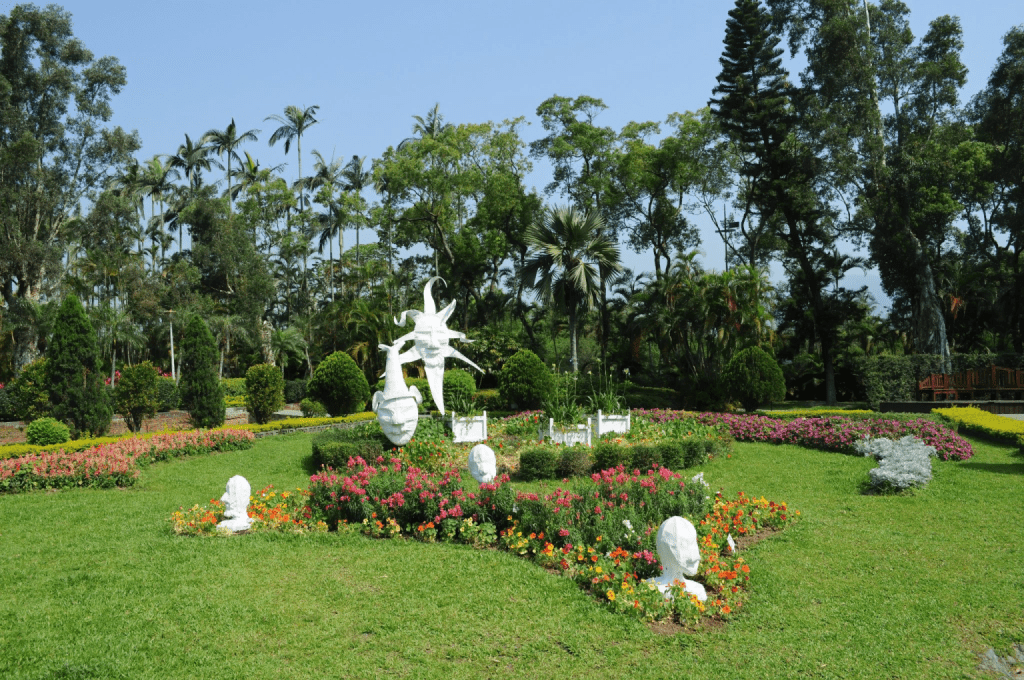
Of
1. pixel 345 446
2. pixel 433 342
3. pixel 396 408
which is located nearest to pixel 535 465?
pixel 396 408

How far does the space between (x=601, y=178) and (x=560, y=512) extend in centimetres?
2032

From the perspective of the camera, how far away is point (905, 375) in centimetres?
1950

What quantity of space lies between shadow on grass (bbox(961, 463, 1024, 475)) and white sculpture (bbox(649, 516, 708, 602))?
7669 millimetres

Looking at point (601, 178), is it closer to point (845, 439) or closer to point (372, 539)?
point (845, 439)

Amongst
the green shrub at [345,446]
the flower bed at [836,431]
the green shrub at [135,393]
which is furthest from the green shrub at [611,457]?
the green shrub at [135,393]

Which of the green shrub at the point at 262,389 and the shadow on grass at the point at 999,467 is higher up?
the green shrub at the point at 262,389

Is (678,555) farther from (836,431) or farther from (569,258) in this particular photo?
(569,258)

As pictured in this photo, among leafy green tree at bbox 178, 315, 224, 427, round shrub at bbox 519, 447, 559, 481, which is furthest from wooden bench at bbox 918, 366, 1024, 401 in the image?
leafy green tree at bbox 178, 315, 224, 427

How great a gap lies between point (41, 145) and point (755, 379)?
85.1 feet

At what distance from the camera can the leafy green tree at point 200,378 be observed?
14461 mm

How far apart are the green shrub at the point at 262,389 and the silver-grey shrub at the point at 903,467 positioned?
479 inches

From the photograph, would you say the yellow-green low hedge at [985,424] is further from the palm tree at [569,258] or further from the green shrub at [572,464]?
the palm tree at [569,258]

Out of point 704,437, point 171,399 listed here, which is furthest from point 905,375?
point 171,399

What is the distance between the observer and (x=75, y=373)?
1274 centimetres
